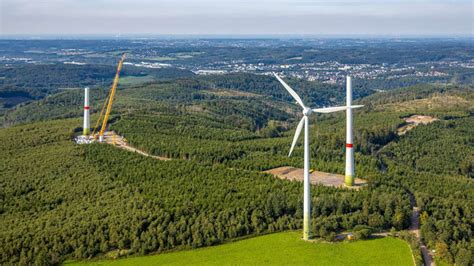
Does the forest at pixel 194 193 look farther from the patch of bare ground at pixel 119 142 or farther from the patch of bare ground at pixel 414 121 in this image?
the patch of bare ground at pixel 414 121

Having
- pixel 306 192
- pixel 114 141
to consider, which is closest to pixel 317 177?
pixel 306 192

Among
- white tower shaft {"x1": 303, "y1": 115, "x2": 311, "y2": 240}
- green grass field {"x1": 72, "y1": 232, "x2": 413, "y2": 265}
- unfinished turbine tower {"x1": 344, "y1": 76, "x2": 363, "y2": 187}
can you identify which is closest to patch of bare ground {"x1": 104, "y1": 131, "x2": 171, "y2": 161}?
unfinished turbine tower {"x1": 344, "y1": 76, "x2": 363, "y2": 187}

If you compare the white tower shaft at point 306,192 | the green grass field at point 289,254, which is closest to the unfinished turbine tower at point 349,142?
the white tower shaft at point 306,192

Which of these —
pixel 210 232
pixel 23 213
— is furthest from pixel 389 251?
pixel 23 213

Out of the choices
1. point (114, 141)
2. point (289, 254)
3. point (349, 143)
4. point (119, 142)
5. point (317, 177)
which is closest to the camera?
point (289, 254)

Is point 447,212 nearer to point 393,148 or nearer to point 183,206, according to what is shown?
point 183,206

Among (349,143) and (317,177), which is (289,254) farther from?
(317,177)
